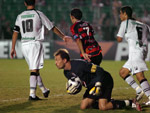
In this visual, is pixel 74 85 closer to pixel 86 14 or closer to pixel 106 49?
pixel 106 49

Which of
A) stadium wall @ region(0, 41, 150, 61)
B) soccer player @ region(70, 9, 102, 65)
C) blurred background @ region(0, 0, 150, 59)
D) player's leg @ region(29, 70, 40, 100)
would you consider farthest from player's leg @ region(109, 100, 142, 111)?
blurred background @ region(0, 0, 150, 59)

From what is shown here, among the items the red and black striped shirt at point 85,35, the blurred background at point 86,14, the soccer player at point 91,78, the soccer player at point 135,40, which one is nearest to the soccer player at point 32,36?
the red and black striped shirt at point 85,35

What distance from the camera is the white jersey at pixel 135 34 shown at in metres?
6.71

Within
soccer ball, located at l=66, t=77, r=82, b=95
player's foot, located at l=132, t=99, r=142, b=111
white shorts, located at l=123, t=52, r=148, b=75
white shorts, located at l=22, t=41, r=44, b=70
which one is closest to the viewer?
soccer ball, located at l=66, t=77, r=82, b=95

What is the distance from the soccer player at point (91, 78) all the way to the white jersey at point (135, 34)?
998 mm

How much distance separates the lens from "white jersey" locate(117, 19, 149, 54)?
671 cm

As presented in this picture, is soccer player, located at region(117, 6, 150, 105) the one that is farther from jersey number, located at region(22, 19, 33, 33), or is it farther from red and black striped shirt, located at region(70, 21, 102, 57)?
jersey number, located at region(22, 19, 33, 33)

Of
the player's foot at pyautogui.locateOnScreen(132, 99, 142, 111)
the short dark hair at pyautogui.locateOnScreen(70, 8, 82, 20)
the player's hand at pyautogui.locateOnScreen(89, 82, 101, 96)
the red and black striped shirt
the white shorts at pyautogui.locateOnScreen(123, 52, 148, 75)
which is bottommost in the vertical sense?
the player's foot at pyautogui.locateOnScreen(132, 99, 142, 111)

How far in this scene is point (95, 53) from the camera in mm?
7441

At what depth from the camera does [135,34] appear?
675 cm

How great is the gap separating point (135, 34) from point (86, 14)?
13.4 m

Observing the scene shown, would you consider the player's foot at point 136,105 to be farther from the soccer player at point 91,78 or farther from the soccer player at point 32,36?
the soccer player at point 32,36

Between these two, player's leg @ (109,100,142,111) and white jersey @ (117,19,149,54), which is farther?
white jersey @ (117,19,149,54)

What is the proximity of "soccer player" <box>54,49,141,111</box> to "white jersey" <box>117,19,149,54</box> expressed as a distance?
1.00m
